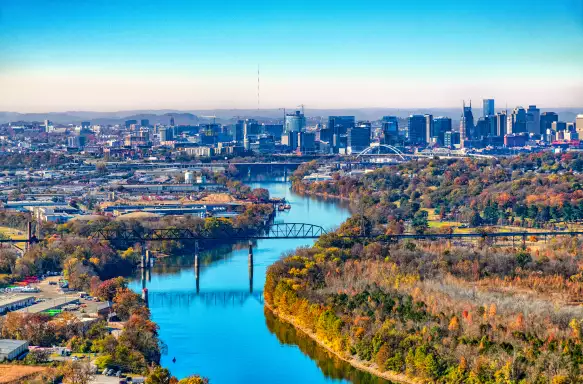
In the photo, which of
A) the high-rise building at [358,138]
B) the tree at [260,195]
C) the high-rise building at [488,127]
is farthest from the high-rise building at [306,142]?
the tree at [260,195]

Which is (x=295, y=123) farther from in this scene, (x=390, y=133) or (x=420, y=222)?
(x=420, y=222)

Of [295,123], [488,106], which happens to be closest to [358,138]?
[295,123]

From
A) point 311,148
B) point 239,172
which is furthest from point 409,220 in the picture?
point 311,148

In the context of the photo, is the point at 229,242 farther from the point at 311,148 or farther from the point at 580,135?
the point at 580,135

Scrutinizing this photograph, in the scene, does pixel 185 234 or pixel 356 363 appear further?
pixel 185 234

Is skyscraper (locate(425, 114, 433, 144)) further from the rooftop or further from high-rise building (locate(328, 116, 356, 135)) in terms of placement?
the rooftop

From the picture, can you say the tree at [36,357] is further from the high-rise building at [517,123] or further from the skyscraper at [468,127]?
the high-rise building at [517,123]

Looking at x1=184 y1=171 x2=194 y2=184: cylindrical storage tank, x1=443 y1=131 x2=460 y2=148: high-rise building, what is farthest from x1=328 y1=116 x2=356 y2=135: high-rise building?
x1=184 y1=171 x2=194 y2=184: cylindrical storage tank
